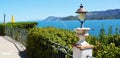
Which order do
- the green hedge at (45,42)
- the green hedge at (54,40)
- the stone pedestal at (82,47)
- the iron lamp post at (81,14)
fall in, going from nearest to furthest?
1. the iron lamp post at (81,14)
2. the stone pedestal at (82,47)
3. the green hedge at (54,40)
4. the green hedge at (45,42)

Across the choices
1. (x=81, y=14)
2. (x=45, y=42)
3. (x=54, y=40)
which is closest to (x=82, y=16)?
(x=81, y=14)

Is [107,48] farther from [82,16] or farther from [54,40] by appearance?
[54,40]

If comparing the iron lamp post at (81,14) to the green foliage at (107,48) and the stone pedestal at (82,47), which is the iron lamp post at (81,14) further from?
the green foliage at (107,48)

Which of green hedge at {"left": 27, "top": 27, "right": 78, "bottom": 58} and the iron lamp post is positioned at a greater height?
the iron lamp post

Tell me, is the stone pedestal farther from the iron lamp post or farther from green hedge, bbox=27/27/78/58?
green hedge, bbox=27/27/78/58

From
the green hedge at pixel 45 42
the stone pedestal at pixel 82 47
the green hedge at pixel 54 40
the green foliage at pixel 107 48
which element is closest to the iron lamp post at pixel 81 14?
the stone pedestal at pixel 82 47

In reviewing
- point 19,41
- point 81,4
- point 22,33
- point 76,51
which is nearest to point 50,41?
point 76,51

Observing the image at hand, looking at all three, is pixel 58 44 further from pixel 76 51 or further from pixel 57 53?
pixel 76 51

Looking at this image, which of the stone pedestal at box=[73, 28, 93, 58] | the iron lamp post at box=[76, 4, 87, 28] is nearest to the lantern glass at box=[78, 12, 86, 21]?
the iron lamp post at box=[76, 4, 87, 28]

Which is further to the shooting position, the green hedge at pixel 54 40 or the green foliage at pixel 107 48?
the green hedge at pixel 54 40

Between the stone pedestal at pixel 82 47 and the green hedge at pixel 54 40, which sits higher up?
the stone pedestal at pixel 82 47

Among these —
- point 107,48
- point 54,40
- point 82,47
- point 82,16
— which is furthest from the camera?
point 54,40

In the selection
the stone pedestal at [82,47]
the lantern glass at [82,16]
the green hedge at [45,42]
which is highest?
the lantern glass at [82,16]

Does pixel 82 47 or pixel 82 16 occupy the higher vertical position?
pixel 82 16
